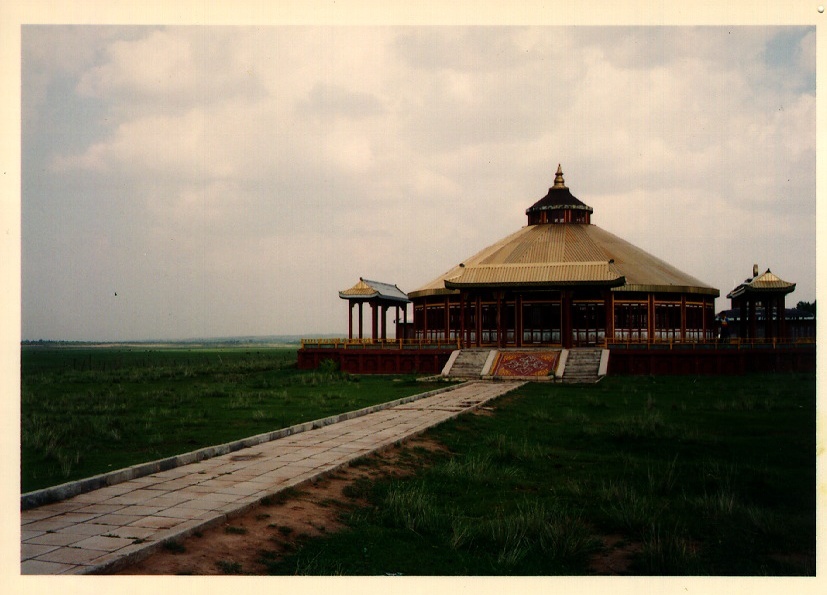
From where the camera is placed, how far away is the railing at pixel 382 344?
3231 centimetres

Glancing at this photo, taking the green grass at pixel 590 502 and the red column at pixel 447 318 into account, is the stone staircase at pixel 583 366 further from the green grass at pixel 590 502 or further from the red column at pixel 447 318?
the green grass at pixel 590 502

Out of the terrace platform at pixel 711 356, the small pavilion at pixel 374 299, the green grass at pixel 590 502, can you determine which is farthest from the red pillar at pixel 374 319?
the green grass at pixel 590 502

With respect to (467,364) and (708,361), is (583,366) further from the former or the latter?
(708,361)

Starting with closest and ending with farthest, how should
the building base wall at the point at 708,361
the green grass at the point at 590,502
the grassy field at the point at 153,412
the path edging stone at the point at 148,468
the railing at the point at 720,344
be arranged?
the green grass at the point at 590,502, the path edging stone at the point at 148,468, the grassy field at the point at 153,412, the building base wall at the point at 708,361, the railing at the point at 720,344

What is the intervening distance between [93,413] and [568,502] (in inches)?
481

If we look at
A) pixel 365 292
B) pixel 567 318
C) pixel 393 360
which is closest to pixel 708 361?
pixel 567 318

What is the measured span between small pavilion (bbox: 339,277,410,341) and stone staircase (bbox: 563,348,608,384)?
33.7 feet

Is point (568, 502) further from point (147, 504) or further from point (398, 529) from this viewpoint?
point (147, 504)

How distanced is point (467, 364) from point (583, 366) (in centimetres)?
476

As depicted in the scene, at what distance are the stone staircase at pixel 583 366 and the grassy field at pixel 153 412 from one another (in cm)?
622

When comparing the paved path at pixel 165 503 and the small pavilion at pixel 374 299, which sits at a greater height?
the small pavilion at pixel 374 299

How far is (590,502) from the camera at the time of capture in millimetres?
8945
